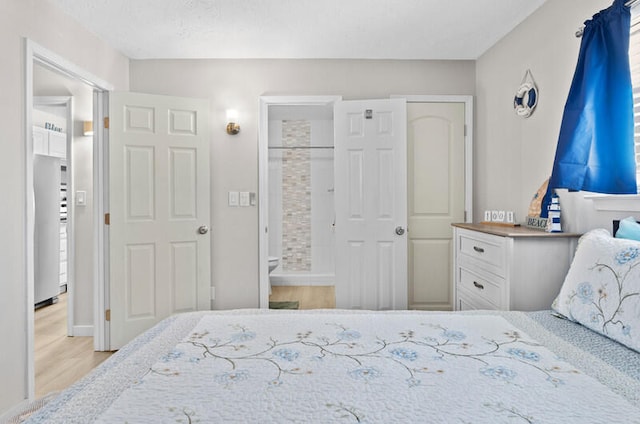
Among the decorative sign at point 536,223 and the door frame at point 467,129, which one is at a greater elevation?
the door frame at point 467,129

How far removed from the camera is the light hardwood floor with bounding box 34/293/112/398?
2.66 m

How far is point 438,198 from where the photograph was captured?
3.59 metres

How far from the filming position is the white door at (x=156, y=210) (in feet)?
10.5

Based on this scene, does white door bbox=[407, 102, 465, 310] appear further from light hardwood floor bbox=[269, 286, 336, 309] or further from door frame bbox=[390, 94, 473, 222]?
light hardwood floor bbox=[269, 286, 336, 309]

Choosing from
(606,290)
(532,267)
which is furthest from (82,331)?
(606,290)

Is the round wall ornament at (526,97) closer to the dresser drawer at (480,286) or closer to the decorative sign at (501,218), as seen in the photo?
the decorative sign at (501,218)

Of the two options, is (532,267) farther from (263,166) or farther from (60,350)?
(60,350)

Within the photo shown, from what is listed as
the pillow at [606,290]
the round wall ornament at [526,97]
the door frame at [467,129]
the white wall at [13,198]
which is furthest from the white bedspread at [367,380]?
the door frame at [467,129]

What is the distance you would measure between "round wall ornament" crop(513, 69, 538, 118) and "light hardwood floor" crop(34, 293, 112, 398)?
11.7ft

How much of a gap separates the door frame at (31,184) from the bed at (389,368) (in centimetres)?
133

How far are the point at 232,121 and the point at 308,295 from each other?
2.35m

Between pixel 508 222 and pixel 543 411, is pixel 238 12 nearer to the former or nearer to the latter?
pixel 508 222

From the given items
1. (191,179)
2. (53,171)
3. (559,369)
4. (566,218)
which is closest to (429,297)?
(566,218)

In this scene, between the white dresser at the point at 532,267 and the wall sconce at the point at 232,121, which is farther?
the wall sconce at the point at 232,121
